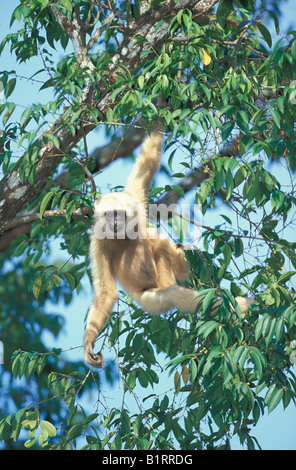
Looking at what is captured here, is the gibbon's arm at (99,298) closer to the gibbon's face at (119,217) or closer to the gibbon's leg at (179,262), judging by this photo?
the gibbon's face at (119,217)

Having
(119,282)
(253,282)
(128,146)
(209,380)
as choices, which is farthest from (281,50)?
(128,146)

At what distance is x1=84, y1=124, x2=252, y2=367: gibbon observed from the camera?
383 cm

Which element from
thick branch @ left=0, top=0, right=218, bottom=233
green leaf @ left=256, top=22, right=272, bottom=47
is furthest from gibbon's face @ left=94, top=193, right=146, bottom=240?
green leaf @ left=256, top=22, right=272, bottom=47

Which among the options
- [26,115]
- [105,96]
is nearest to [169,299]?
[105,96]

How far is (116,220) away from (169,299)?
2.12 ft

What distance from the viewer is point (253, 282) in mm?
3232

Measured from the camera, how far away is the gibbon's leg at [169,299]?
12.3 ft

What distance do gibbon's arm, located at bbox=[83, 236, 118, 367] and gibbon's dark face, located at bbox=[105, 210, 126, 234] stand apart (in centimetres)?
20

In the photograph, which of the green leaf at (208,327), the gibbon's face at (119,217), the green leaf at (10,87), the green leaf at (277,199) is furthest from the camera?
the gibbon's face at (119,217)

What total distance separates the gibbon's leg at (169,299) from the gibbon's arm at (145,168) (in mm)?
664

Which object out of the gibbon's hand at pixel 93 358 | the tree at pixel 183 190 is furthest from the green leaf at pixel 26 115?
the gibbon's hand at pixel 93 358

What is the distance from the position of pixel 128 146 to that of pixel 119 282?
2145 mm

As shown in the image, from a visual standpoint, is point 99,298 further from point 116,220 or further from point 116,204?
point 116,204

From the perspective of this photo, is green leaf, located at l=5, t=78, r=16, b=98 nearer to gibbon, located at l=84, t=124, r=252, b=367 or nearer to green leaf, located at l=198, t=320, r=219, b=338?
gibbon, located at l=84, t=124, r=252, b=367
